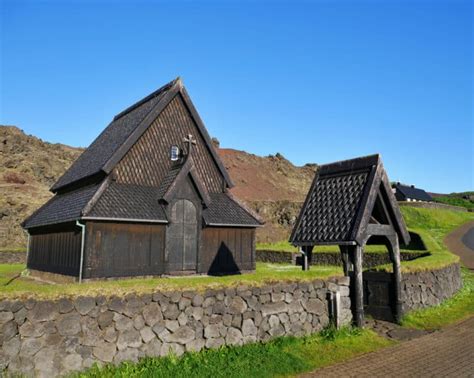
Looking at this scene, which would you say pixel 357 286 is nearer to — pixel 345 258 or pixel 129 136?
pixel 345 258

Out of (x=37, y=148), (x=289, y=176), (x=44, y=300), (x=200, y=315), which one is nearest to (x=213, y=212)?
(x=200, y=315)

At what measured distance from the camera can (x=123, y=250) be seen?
18.4 m

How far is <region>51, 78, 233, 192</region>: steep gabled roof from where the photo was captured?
67.7 feet

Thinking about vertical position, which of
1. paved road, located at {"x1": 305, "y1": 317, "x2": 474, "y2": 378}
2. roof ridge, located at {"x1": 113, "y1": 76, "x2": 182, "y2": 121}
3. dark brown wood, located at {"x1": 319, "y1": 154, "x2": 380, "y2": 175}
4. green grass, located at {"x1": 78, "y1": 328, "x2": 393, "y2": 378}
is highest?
roof ridge, located at {"x1": 113, "y1": 76, "x2": 182, "y2": 121}

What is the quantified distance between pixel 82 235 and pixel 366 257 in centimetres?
→ 2023

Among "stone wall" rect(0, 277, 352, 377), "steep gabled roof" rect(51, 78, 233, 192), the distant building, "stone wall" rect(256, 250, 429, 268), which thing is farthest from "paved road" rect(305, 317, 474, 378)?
the distant building

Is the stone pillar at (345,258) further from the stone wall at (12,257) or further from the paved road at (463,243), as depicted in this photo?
the stone wall at (12,257)

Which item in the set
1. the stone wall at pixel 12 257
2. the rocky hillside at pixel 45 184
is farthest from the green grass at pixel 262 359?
the rocky hillside at pixel 45 184

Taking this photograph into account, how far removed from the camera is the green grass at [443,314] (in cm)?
1252

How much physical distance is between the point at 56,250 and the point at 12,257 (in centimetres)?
1661

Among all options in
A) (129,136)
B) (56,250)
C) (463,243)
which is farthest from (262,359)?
(463,243)

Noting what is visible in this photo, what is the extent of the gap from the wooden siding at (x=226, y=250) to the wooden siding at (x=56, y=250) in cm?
644

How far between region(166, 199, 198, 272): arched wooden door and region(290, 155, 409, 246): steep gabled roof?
360 inches

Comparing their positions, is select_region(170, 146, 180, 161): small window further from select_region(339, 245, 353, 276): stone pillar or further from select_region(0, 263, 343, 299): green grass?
select_region(0, 263, 343, 299): green grass
